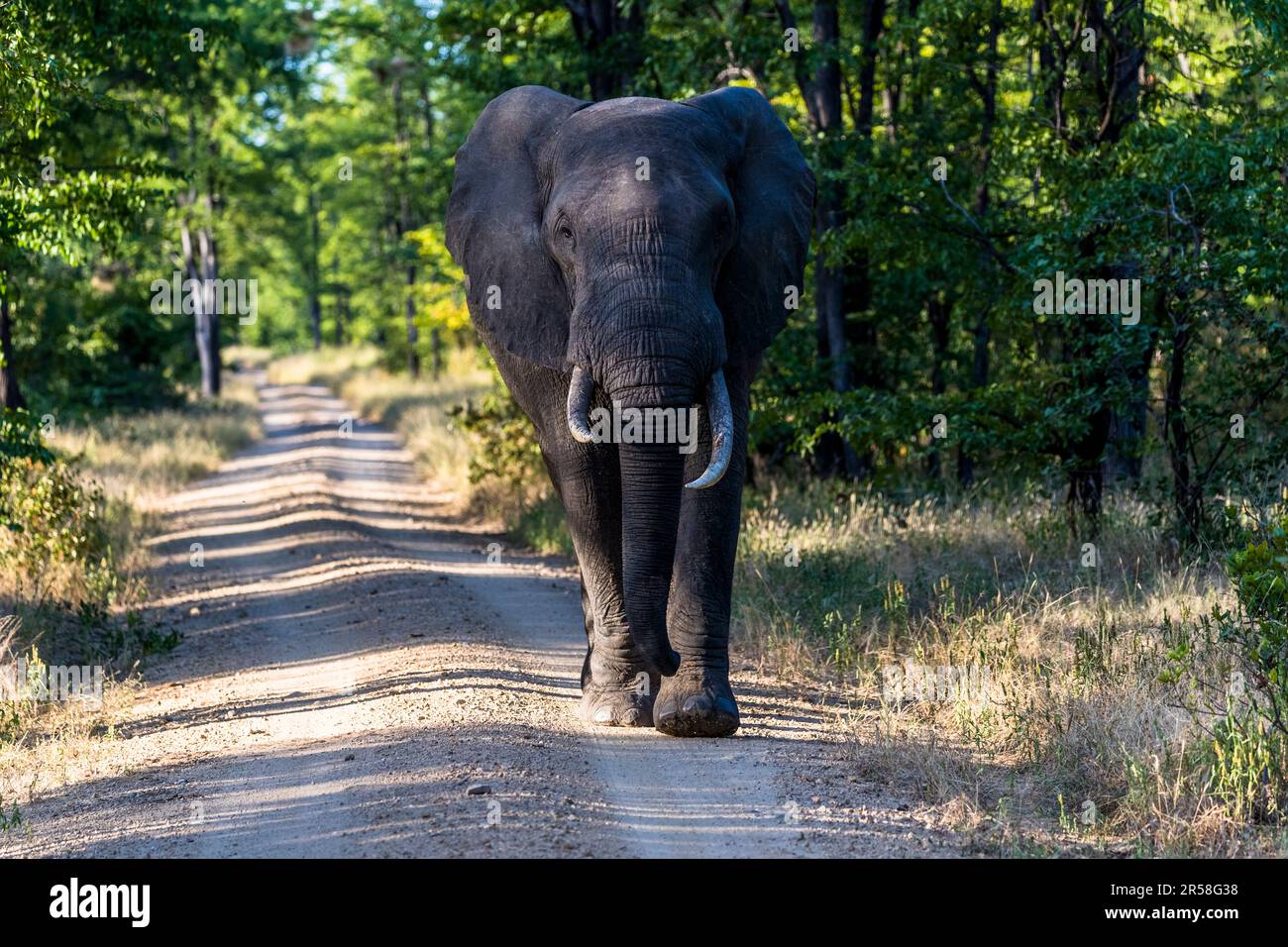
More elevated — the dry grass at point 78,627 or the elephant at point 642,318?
the elephant at point 642,318

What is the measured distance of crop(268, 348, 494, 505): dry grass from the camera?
22.3 meters

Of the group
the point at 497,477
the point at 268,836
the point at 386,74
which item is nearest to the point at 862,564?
the point at 268,836

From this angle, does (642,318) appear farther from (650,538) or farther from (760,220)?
(760,220)

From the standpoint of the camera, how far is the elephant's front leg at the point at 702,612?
7875 mm

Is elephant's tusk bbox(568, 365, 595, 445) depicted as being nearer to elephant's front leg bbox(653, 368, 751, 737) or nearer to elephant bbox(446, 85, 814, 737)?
elephant bbox(446, 85, 814, 737)

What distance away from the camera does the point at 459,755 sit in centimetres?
731

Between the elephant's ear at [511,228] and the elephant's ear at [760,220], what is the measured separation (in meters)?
0.88

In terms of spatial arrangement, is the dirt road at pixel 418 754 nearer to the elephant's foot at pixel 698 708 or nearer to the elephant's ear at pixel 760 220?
the elephant's foot at pixel 698 708

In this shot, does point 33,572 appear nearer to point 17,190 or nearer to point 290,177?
point 17,190

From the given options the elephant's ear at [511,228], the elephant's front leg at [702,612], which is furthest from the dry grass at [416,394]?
the elephant's front leg at [702,612]

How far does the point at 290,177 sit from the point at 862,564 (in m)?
35.9

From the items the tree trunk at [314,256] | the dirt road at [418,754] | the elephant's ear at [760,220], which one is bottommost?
the dirt road at [418,754]

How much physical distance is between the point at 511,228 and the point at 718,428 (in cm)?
180
